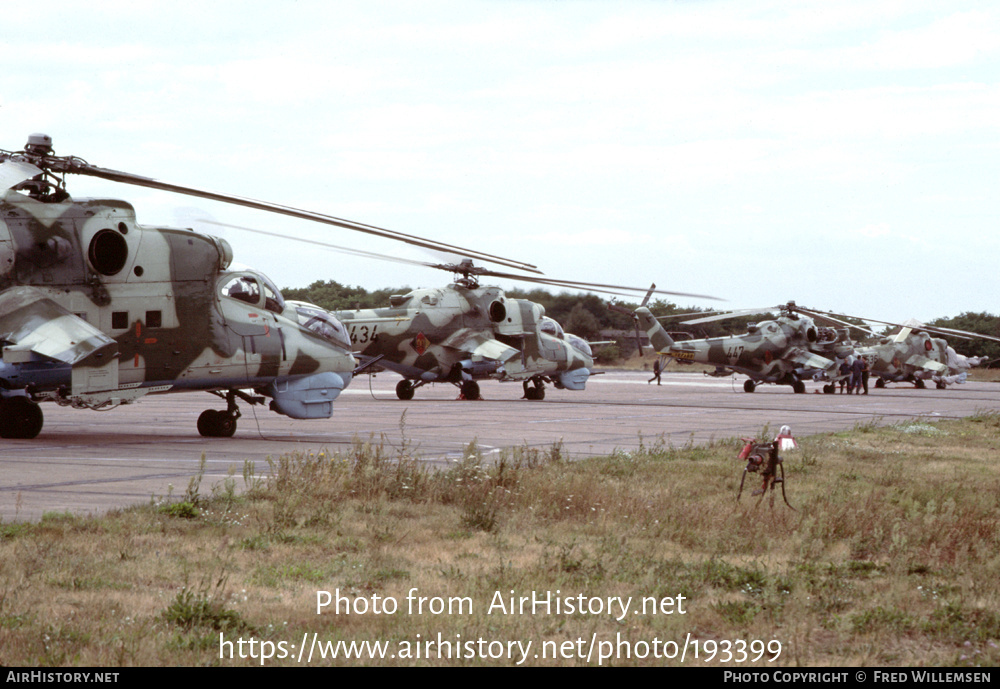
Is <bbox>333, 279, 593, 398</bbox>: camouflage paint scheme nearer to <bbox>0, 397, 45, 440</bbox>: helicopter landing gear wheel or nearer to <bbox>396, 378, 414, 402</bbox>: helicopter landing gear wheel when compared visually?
<bbox>396, 378, 414, 402</bbox>: helicopter landing gear wheel

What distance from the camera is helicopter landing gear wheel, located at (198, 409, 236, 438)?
62.7 feet

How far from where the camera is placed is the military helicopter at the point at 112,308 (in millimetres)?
15859

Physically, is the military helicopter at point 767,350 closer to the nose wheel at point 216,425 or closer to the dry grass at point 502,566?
the nose wheel at point 216,425

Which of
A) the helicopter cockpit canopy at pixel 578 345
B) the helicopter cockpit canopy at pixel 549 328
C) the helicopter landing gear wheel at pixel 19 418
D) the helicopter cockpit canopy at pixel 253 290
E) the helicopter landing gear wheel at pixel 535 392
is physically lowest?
the helicopter landing gear wheel at pixel 535 392

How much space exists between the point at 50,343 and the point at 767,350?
36004 mm

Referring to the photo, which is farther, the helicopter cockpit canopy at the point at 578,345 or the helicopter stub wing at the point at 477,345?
the helicopter cockpit canopy at the point at 578,345

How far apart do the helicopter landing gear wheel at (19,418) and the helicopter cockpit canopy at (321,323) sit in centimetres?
500

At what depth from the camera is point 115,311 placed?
17.0 meters

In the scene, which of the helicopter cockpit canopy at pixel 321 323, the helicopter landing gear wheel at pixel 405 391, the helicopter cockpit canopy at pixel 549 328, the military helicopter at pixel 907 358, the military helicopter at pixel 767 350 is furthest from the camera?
the military helicopter at pixel 907 358

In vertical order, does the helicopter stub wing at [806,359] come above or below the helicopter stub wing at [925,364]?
above

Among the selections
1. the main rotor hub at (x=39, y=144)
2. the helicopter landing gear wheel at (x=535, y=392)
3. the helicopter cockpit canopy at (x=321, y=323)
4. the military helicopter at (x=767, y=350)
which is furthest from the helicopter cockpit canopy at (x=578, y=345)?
the main rotor hub at (x=39, y=144)

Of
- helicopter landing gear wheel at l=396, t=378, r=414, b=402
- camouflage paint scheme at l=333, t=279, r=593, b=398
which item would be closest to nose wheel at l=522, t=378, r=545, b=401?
camouflage paint scheme at l=333, t=279, r=593, b=398

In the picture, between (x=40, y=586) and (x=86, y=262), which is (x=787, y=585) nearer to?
(x=40, y=586)

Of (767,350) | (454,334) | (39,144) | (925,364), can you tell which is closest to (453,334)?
(454,334)
